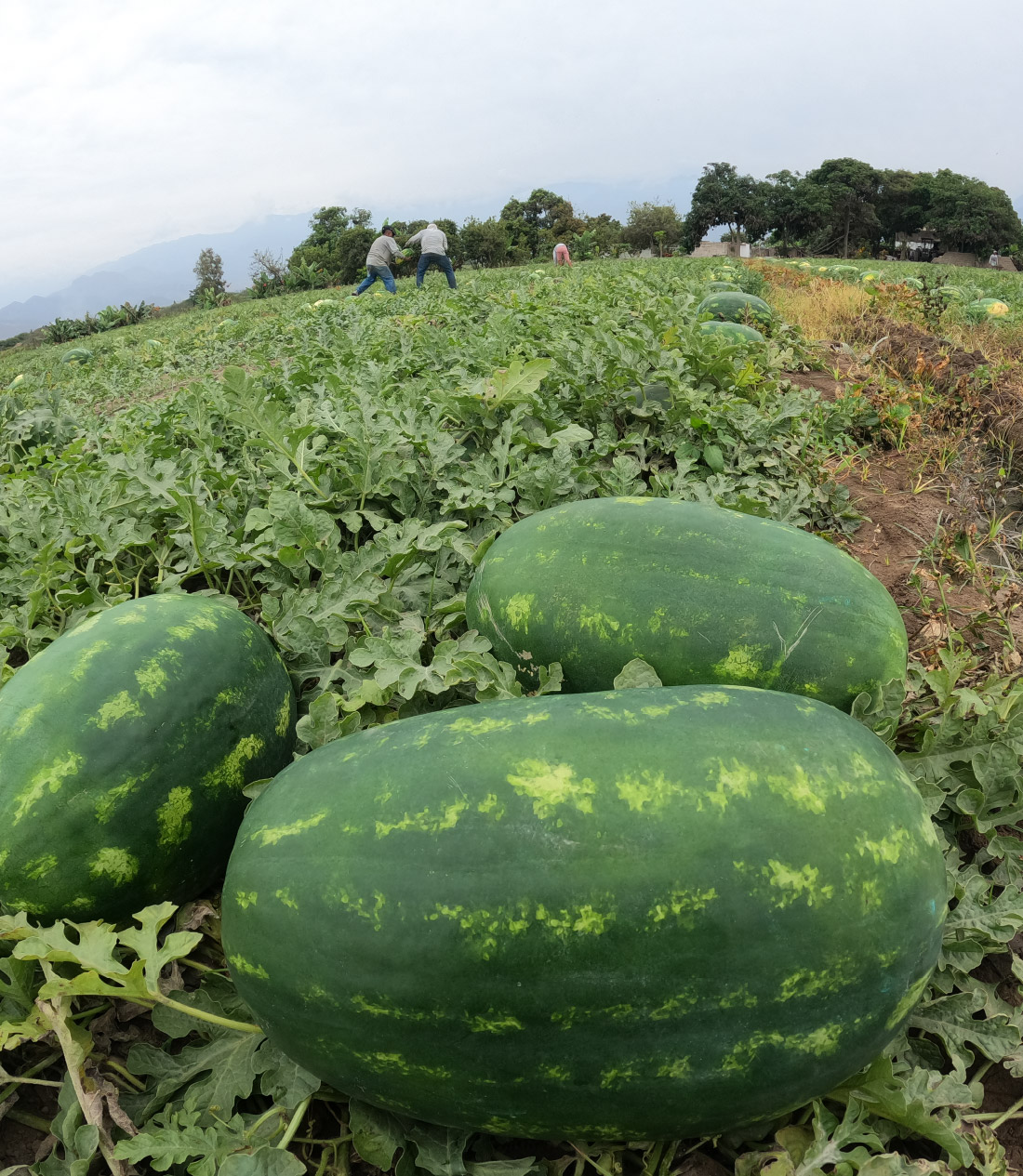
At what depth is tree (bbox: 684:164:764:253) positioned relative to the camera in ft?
238

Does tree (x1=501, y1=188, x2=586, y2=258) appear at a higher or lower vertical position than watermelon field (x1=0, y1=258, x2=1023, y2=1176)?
higher

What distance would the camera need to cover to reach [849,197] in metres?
68.2

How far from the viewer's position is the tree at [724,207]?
7244cm

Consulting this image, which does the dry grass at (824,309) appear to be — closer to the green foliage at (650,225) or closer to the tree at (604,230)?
the tree at (604,230)

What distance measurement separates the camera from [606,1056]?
48.0 inches

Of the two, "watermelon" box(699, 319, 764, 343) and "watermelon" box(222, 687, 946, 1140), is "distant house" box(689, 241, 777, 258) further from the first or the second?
"watermelon" box(222, 687, 946, 1140)

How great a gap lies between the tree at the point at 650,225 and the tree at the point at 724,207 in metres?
2.10

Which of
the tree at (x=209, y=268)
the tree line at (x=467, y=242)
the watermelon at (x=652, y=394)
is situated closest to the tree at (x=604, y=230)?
the tree line at (x=467, y=242)

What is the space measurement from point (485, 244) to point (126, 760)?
52.8 metres

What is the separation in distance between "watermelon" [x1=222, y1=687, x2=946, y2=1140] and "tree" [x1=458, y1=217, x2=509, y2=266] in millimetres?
51831

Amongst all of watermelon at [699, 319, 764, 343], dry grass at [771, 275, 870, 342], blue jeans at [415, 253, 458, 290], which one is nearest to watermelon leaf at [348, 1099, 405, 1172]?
watermelon at [699, 319, 764, 343]

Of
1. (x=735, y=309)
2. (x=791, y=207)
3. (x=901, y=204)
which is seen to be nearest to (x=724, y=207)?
(x=791, y=207)

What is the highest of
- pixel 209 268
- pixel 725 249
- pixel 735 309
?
pixel 209 268

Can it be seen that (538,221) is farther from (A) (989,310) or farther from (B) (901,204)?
(A) (989,310)
